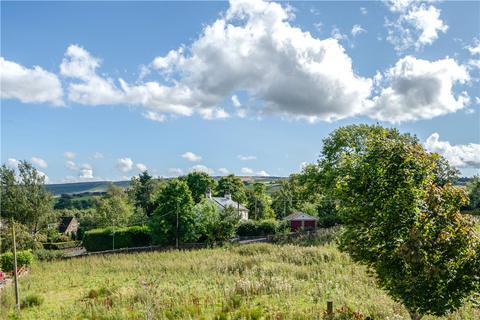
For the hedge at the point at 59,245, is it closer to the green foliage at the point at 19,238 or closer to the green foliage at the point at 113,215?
Result: the green foliage at the point at 113,215

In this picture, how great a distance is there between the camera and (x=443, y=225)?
29.2 feet

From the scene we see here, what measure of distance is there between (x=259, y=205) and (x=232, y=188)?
11187mm

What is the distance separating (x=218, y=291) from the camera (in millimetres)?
16922

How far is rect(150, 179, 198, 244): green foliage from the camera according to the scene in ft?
139

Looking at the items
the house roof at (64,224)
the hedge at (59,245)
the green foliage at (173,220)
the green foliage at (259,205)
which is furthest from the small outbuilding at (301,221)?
the house roof at (64,224)

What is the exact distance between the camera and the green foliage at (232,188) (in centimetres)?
8938

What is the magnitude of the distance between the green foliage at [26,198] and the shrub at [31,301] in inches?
1157

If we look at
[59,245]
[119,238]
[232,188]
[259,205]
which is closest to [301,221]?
[259,205]

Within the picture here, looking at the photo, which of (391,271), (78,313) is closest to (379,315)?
(391,271)

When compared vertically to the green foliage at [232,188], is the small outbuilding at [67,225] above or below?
below

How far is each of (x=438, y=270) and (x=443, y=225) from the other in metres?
1.04

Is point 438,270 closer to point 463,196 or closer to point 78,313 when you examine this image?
point 463,196

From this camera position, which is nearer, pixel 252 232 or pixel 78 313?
pixel 78 313

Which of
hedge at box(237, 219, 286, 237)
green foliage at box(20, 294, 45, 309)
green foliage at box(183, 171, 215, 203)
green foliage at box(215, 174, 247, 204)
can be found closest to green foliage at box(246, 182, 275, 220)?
green foliage at box(215, 174, 247, 204)
